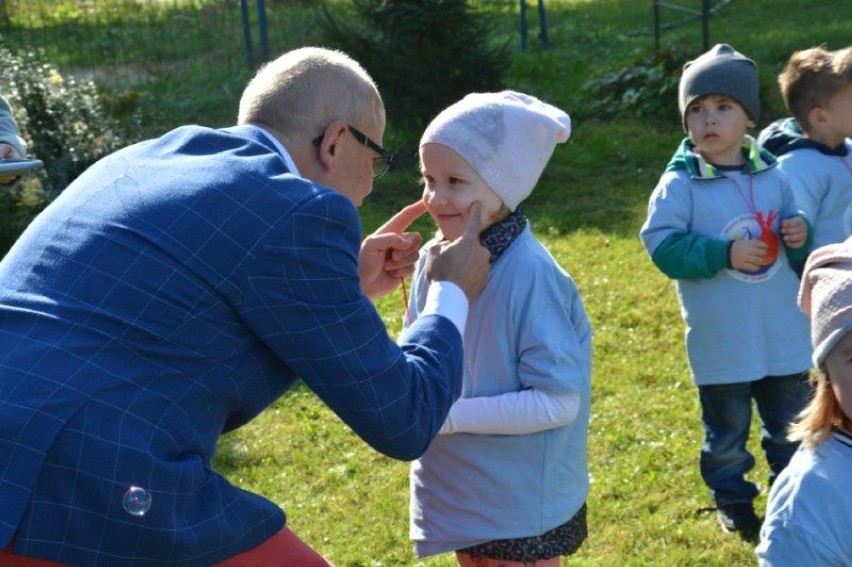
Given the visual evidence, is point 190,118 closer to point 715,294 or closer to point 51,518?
point 715,294

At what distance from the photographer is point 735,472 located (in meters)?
4.54

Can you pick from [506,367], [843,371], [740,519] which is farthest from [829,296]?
[740,519]

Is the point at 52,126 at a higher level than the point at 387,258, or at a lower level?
lower

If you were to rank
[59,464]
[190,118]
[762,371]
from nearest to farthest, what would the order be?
[59,464]
[762,371]
[190,118]

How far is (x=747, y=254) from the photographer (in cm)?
414

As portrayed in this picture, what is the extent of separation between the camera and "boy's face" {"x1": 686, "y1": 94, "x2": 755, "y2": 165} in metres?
4.27

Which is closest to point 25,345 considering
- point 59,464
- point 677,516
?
point 59,464

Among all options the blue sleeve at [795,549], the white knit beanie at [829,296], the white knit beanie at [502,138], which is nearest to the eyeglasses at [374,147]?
the white knit beanie at [502,138]

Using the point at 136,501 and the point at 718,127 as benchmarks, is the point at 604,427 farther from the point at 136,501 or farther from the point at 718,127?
the point at 136,501

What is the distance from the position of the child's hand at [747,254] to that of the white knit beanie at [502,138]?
1255 mm

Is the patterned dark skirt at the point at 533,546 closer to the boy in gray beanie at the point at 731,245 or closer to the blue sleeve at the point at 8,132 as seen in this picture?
the boy in gray beanie at the point at 731,245

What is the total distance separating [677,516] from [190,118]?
344 inches

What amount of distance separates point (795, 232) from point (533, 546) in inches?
66.5

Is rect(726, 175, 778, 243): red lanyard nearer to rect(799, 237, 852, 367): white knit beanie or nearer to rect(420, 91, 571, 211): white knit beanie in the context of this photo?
rect(420, 91, 571, 211): white knit beanie
